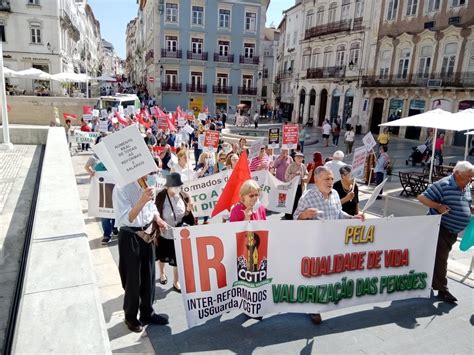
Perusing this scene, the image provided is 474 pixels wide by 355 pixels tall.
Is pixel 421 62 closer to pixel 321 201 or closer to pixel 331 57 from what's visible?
pixel 331 57

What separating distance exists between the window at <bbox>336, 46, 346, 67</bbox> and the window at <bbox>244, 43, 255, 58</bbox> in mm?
11924

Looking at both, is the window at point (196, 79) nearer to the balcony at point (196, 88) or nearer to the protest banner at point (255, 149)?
the balcony at point (196, 88)

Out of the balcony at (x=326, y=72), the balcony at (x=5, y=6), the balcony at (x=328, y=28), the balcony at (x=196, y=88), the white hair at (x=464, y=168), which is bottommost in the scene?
the white hair at (x=464, y=168)

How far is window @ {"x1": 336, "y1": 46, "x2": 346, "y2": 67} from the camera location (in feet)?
110

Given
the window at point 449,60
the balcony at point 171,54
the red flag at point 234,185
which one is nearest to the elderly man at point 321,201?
the red flag at point 234,185

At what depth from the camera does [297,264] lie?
408 centimetres

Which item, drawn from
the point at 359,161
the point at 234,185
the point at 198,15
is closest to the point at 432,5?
the point at 359,161

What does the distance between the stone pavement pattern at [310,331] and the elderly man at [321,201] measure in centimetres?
35

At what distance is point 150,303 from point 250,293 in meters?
1.07

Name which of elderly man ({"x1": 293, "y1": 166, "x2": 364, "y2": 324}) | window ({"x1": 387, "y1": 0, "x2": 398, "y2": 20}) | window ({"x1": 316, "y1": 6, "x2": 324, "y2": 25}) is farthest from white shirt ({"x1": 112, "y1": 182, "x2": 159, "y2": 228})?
window ({"x1": 316, "y1": 6, "x2": 324, "y2": 25})

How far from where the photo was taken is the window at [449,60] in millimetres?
24953

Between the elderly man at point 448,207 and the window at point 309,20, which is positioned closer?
the elderly man at point 448,207

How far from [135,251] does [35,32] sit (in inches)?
1539

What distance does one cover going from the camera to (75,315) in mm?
2549
